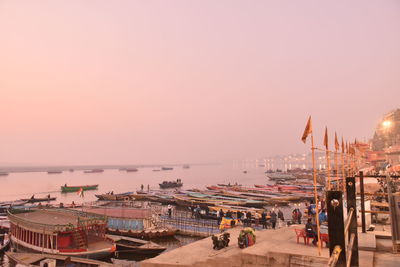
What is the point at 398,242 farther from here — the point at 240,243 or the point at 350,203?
the point at 240,243

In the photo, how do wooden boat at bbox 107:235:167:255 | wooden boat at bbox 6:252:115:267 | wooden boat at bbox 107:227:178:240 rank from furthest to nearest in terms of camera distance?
wooden boat at bbox 107:227:178:240 → wooden boat at bbox 107:235:167:255 → wooden boat at bbox 6:252:115:267

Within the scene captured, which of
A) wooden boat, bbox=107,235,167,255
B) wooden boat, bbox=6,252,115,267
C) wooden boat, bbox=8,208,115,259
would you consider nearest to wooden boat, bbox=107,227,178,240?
wooden boat, bbox=107,235,167,255

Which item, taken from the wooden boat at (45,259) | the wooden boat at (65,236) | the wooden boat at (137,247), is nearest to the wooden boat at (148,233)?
the wooden boat at (137,247)

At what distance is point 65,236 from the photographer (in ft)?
60.9

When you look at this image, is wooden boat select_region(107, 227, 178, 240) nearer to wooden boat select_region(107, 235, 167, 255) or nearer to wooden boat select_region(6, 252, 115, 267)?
wooden boat select_region(107, 235, 167, 255)

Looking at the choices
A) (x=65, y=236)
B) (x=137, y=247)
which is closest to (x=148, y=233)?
(x=137, y=247)

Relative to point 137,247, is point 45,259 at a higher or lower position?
higher

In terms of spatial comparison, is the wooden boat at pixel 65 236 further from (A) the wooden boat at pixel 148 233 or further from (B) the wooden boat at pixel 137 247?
(A) the wooden boat at pixel 148 233

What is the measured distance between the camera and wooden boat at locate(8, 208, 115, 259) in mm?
17984

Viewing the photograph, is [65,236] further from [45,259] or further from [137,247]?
[137,247]

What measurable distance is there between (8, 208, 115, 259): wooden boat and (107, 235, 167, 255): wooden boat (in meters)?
2.01

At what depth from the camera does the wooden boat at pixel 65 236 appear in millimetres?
17984

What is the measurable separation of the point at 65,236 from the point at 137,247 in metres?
5.45

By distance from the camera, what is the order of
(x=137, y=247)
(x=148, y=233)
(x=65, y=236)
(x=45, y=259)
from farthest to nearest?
(x=148, y=233), (x=137, y=247), (x=65, y=236), (x=45, y=259)
